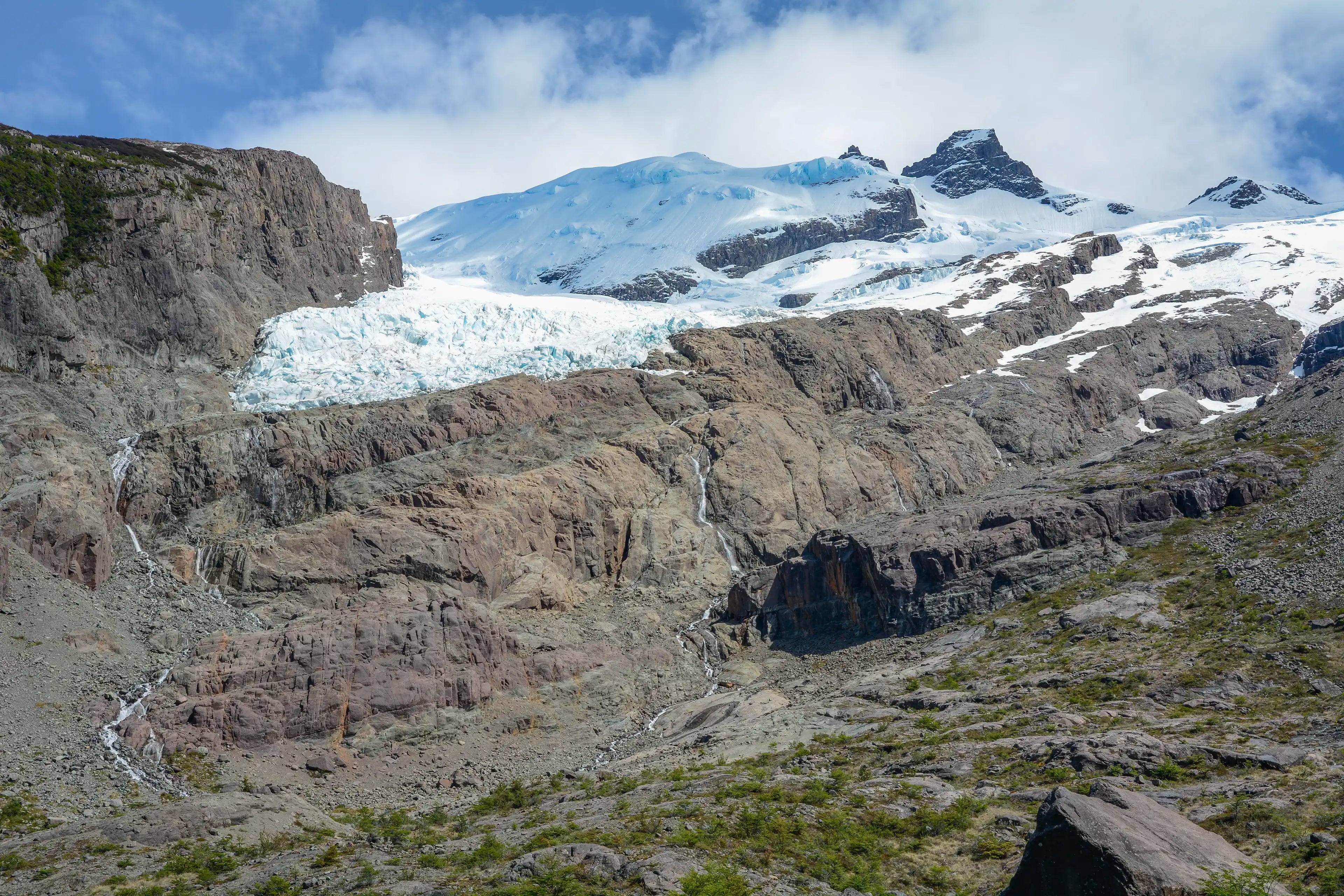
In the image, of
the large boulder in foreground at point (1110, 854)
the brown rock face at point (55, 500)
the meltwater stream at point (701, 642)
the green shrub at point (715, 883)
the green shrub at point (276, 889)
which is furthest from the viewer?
the brown rock face at point (55, 500)

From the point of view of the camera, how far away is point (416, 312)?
112125 millimetres

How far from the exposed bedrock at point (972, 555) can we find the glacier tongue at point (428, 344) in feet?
118

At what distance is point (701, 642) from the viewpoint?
249 ft

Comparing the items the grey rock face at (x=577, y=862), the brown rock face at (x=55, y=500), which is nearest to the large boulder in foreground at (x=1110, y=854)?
the grey rock face at (x=577, y=862)

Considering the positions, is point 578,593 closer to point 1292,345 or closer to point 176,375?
point 176,375

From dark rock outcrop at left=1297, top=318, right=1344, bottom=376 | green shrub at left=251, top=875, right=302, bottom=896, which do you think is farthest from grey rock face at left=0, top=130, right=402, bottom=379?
dark rock outcrop at left=1297, top=318, right=1344, bottom=376

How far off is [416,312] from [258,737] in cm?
6243

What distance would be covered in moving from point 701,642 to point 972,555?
1974cm

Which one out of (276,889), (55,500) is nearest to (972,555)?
(276,889)

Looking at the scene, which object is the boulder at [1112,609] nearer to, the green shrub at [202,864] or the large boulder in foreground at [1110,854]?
the large boulder in foreground at [1110,854]

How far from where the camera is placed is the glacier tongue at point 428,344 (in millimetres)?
97062

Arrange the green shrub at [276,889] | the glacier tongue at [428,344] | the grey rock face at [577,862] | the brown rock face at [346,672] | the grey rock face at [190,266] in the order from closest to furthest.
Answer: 1. the grey rock face at [577,862]
2. the green shrub at [276,889]
3. the brown rock face at [346,672]
4. the grey rock face at [190,266]
5. the glacier tongue at [428,344]

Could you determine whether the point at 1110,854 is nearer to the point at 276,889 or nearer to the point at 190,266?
the point at 276,889

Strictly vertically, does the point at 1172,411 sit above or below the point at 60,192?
below
